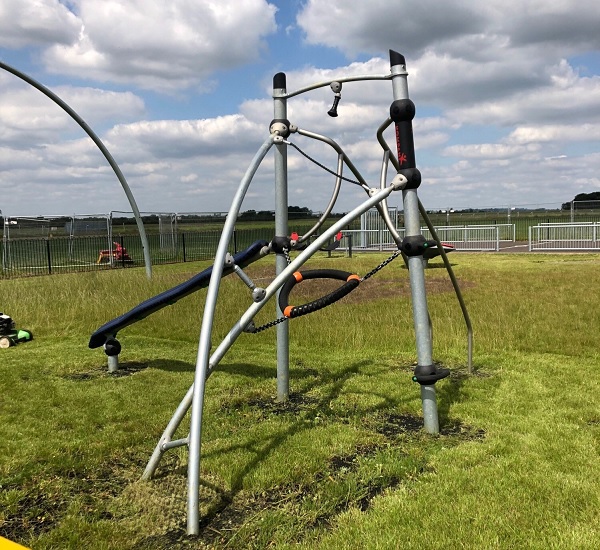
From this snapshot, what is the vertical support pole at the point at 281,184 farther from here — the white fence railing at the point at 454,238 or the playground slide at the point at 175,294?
the white fence railing at the point at 454,238

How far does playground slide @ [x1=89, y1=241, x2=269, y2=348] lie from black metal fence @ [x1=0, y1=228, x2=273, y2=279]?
14.5 meters

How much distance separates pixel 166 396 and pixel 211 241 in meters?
21.9

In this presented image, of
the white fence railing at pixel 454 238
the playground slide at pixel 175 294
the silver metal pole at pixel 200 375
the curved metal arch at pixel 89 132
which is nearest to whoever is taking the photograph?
the silver metal pole at pixel 200 375

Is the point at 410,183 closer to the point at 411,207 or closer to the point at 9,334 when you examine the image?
the point at 411,207

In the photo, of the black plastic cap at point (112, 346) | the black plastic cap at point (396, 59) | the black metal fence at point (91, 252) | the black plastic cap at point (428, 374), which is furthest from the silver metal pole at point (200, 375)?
the black metal fence at point (91, 252)

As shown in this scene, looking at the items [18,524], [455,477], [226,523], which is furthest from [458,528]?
[18,524]

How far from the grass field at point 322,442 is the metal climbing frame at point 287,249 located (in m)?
0.32

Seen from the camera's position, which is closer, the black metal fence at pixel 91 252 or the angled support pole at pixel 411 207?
the angled support pole at pixel 411 207

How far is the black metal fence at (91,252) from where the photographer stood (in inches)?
774

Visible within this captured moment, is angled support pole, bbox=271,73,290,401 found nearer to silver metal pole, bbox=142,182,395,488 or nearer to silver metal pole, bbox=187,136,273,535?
silver metal pole, bbox=187,136,273,535

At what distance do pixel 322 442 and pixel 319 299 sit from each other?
1.16 meters

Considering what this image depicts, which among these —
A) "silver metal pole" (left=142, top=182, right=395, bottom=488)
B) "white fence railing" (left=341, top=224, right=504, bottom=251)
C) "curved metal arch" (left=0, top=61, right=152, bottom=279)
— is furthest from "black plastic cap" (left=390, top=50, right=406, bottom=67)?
"white fence railing" (left=341, top=224, right=504, bottom=251)

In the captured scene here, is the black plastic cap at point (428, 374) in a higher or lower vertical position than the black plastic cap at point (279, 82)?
lower

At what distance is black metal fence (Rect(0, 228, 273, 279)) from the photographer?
64.5ft
